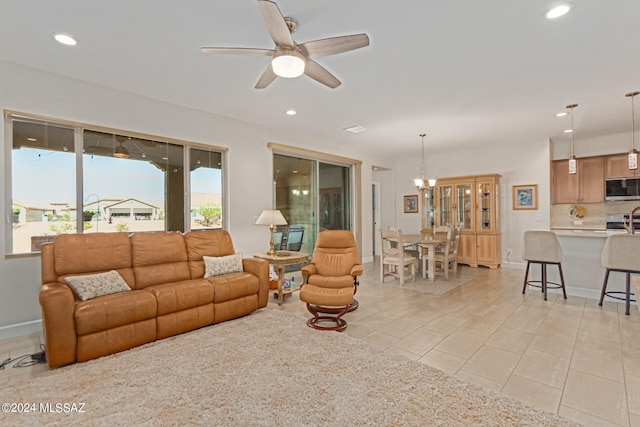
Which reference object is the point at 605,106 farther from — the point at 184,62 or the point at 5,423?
the point at 5,423

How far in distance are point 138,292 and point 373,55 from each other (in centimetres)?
315

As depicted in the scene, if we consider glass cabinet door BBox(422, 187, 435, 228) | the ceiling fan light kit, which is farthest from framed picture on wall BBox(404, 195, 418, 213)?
the ceiling fan light kit

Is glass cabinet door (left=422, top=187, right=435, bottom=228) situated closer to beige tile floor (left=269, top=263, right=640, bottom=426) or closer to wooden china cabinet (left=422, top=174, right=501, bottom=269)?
wooden china cabinet (left=422, top=174, right=501, bottom=269)

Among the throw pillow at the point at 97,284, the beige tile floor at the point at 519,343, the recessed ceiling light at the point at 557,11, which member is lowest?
the beige tile floor at the point at 519,343

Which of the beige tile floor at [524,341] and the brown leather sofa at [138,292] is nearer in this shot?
the beige tile floor at [524,341]

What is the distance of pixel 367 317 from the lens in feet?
11.6

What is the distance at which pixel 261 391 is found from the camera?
6.78 feet

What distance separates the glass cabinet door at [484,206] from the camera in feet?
21.2

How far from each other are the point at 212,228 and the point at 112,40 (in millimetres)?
2654

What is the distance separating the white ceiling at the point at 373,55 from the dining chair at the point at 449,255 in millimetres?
2133

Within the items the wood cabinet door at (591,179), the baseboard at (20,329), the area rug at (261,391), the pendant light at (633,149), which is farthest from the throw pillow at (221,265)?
the wood cabinet door at (591,179)

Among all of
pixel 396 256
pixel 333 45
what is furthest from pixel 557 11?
pixel 396 256

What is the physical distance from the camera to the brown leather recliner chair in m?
3.21

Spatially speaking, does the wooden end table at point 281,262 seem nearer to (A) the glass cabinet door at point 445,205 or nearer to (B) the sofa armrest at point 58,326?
(B) the sofa armrest at point 58,326
